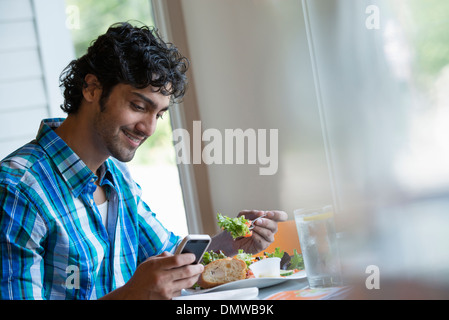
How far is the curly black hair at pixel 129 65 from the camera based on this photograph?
1.39 metres

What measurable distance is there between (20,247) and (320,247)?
61 cm

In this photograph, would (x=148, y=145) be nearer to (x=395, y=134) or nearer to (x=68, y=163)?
(x=68, y=163)

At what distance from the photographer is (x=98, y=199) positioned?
4.59 ft

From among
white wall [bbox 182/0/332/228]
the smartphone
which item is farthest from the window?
the smartphone

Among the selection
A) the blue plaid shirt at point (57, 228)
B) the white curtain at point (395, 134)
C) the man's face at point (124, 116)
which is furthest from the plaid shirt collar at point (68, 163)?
the white curtain at point (395, 134)

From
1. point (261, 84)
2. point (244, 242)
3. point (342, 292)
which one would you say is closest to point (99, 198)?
point (244, 242)

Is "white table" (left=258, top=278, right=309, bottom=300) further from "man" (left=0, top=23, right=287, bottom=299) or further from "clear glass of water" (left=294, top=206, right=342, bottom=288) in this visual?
"man" (left=0, top=23, right=287, bottom=299)

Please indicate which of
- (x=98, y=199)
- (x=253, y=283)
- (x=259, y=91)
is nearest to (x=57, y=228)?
(x=98, y=199)

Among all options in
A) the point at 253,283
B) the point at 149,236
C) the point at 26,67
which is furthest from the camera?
the point at 26,67

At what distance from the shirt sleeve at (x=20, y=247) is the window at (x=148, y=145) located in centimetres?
174

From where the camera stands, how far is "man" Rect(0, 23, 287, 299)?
1062mm

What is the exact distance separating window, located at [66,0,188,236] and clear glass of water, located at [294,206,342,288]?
180 cm

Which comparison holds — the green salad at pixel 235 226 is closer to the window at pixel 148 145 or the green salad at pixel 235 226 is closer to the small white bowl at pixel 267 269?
the small white bowl at pixel 267 269
